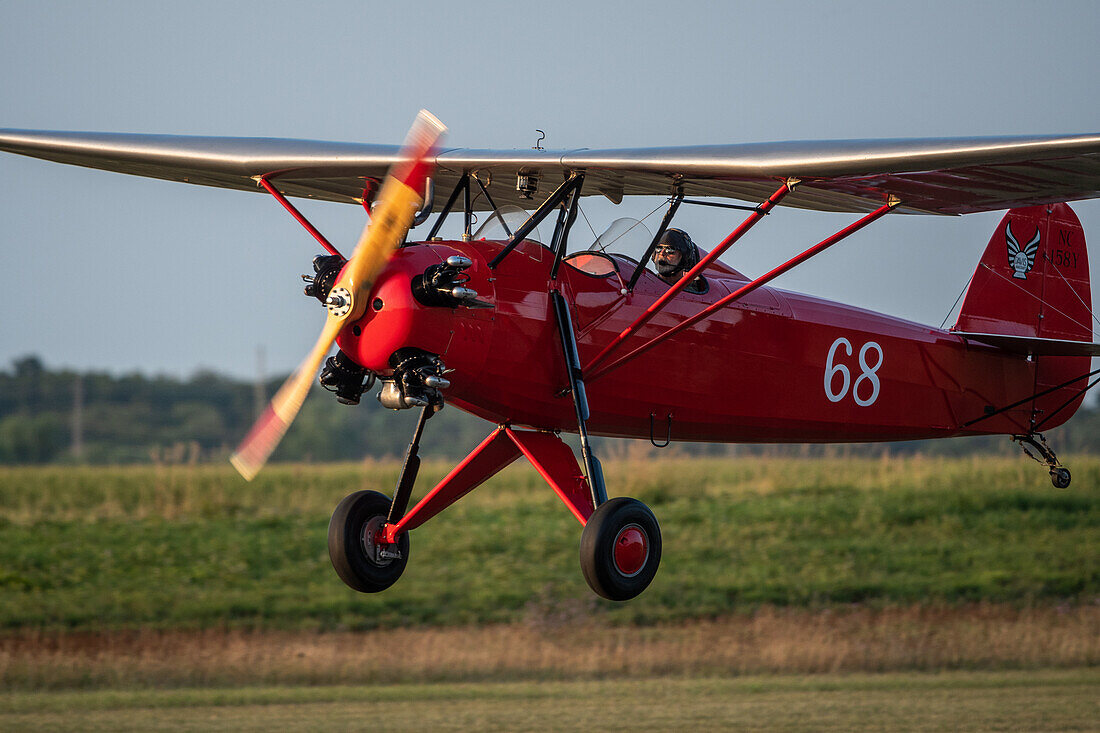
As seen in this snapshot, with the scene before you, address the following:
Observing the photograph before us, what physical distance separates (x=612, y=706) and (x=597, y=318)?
1861 cm

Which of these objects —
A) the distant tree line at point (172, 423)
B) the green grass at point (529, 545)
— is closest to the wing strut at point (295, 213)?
the green grass at point (529, 545)

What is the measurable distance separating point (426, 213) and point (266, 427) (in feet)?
6.78

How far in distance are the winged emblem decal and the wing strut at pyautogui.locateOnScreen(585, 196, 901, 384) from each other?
15.4 ft

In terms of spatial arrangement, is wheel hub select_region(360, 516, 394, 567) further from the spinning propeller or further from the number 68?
the number 68

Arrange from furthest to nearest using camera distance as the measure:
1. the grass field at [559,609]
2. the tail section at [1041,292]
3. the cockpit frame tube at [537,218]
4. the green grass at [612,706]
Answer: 1. the grass field at [559,609]
2. the green grass at [612,706]
3. the tail section at [1041,292]
4. the cockpit frame tube at [537,218]

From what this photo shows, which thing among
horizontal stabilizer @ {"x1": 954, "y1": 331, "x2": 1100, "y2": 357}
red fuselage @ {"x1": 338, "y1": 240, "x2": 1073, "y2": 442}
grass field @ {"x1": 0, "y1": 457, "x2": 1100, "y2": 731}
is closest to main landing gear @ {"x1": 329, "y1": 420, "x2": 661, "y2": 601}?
red fuselage @ {"x1": 338, "y1": 240, "x2": 1073, "y2": 442}

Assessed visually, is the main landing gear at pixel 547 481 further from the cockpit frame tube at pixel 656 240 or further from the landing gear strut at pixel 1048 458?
the landing gear strut at pixel 1048 458

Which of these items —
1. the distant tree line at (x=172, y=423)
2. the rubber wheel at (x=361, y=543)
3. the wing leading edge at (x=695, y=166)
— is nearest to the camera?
the wing leading edge at (x=695, y=166)

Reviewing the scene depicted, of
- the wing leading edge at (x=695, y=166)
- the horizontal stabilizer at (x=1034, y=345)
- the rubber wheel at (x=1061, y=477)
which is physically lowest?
the rubber wheel at (x=1061, y=477)

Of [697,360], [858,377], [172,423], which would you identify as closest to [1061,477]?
[858,377]

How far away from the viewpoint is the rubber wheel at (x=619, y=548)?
8797 millimetres

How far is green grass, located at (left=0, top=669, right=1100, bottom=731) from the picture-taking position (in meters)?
24.1

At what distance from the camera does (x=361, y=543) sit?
33.3 ft

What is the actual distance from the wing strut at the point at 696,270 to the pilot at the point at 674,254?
0.57 ft
